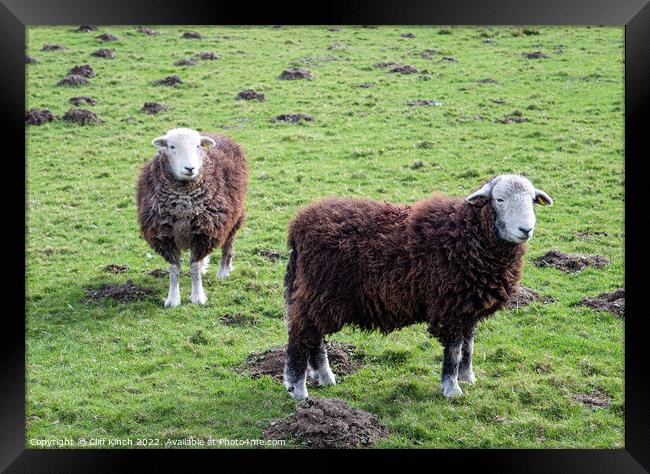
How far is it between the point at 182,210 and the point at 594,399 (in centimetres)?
655

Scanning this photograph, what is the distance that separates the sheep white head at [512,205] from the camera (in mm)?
7805

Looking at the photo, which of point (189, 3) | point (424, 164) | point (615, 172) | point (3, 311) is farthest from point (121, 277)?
point (615, 172)

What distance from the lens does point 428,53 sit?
73.0ft

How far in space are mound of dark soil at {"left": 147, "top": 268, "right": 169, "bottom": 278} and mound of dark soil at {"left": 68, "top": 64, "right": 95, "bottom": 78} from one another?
11671 mm

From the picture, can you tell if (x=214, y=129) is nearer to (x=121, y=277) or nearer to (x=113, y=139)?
(x=113, y=139)

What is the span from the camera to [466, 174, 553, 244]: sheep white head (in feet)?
25.6

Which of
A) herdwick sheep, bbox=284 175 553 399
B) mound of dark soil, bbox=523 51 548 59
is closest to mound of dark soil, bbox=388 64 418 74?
mound of dark soil, bbox=523 51 548 59

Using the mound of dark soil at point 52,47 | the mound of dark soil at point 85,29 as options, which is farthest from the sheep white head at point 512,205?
the mound of dark soil at point 85,29

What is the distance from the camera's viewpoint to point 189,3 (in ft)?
26.3

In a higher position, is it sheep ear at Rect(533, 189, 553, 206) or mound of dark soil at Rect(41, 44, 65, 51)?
mound of dark soil at Rect(41, 44, 65, 51)

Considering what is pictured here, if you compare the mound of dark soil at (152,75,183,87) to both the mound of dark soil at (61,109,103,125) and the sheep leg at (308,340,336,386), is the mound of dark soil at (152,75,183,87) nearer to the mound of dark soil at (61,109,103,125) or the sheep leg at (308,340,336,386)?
the mound of dark soil at (61,109,103,125)

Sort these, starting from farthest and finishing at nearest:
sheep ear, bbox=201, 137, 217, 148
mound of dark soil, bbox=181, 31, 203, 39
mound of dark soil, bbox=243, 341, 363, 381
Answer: mound of dark soil, bbox=181, 31, 203, 39
sheep ear, bbox=201, 137, 217, 148
mound of dark soil, bbox=243, 341, 363, 381

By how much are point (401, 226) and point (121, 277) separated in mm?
5928

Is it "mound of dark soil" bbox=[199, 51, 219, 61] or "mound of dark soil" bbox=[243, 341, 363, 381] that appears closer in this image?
"mound of dark soil" bbox=[243, 341, 363, 381]
